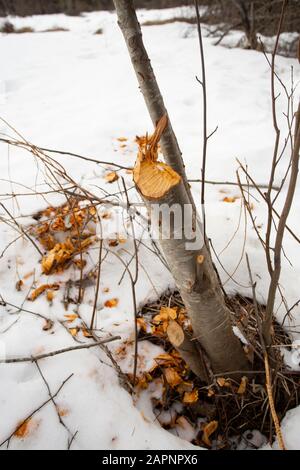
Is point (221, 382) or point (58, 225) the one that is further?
point (58, 225)

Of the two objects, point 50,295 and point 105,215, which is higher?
point 105,215

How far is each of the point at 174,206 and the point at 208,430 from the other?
0.86 metres

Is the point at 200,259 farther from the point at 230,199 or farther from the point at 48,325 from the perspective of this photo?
the point at 230,199

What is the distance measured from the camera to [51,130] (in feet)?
9.66

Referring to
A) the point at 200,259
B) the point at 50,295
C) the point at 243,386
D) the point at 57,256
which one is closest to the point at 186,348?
the point at 243,386

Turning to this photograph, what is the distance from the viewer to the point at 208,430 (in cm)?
109

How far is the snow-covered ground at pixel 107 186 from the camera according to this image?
106 cm

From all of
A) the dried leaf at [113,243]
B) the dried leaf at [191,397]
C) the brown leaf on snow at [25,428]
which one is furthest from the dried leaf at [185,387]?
the dried leaf at [113,243]

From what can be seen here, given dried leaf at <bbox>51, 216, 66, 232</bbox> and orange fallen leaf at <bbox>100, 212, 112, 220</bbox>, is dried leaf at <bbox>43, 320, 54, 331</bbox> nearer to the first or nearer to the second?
dried leaf at <bbox>51, 216, 66, 232</bbox>

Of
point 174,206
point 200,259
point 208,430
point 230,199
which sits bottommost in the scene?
point 208,430

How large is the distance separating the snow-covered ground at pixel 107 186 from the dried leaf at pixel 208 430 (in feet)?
0.32

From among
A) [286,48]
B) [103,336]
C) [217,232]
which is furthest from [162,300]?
[286,48]

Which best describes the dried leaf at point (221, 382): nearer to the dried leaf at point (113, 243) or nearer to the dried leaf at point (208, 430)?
the dried leaf at point (208, 430)

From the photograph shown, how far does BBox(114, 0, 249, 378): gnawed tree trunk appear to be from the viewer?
2.24 ft
